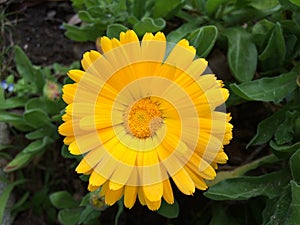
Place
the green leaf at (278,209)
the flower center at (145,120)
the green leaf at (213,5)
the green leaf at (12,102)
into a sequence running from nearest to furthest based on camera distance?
the flower center at (145,120), the green leaf at (278,209), the green leaf at (213,5), the green leaf at (12,102)

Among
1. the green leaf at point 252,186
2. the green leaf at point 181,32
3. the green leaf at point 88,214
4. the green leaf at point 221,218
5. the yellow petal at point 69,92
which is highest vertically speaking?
the yellow petal at point 69,92

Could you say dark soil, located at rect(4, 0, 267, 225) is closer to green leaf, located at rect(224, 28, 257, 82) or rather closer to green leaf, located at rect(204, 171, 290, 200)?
green leaf, located at rect(224, 28, 257, 82)

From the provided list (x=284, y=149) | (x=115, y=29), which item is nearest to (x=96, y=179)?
(x=115, y=29)

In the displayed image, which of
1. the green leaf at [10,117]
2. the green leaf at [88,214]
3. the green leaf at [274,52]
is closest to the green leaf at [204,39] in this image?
the green leaf at [274,52]

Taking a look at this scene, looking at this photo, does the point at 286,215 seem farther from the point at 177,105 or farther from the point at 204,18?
the point at 204,18

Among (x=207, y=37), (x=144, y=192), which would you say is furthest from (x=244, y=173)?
(x=144, y=192)

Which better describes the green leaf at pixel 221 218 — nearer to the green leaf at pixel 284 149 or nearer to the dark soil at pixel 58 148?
the dark soil at pixel 58 148

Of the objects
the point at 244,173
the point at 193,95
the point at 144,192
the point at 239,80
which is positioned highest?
the point at 193,95
